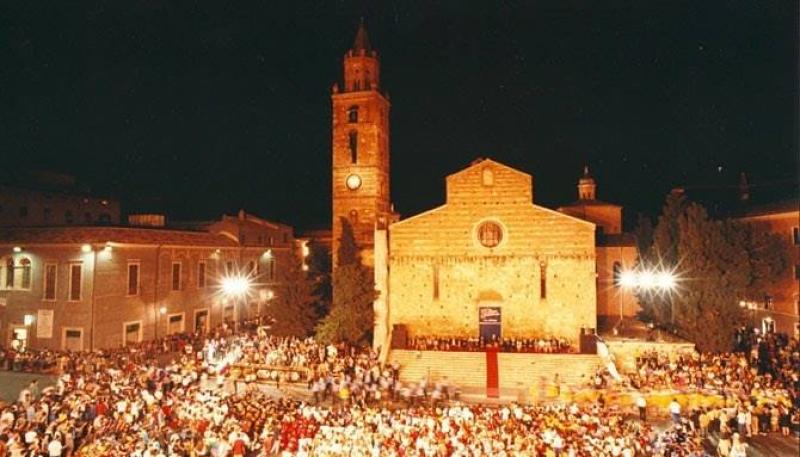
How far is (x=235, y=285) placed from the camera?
40250 millimetres

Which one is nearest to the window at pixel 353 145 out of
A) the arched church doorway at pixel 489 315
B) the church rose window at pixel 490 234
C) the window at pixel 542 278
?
the church rose window at pixel 490 234

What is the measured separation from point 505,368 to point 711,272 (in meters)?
12.5

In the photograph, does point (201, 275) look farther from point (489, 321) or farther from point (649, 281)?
point (649, 281)

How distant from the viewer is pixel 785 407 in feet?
63.4

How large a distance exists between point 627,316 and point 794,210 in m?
13.1

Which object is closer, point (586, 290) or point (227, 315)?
point (586, 290)

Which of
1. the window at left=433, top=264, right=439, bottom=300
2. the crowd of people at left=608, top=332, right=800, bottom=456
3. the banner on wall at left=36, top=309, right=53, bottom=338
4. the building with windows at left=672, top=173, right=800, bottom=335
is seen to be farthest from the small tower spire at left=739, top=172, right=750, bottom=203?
the banner on wall at left=36, top=309, right=53, bottom=338

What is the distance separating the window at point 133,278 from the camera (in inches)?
1204

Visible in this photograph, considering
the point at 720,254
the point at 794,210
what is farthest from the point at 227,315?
the point at 794,210

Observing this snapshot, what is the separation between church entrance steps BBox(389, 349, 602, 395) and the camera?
88.1 ft

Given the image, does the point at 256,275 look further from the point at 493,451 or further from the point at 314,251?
the point at 493,451

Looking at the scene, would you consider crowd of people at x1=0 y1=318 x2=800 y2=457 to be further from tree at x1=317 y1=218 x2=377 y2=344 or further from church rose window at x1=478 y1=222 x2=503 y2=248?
church rose window at x1=478 y1=222 x2=503 y2=248

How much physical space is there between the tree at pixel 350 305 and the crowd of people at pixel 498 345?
10.1 feet

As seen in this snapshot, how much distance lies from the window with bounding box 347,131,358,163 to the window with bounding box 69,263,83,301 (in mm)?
17483
